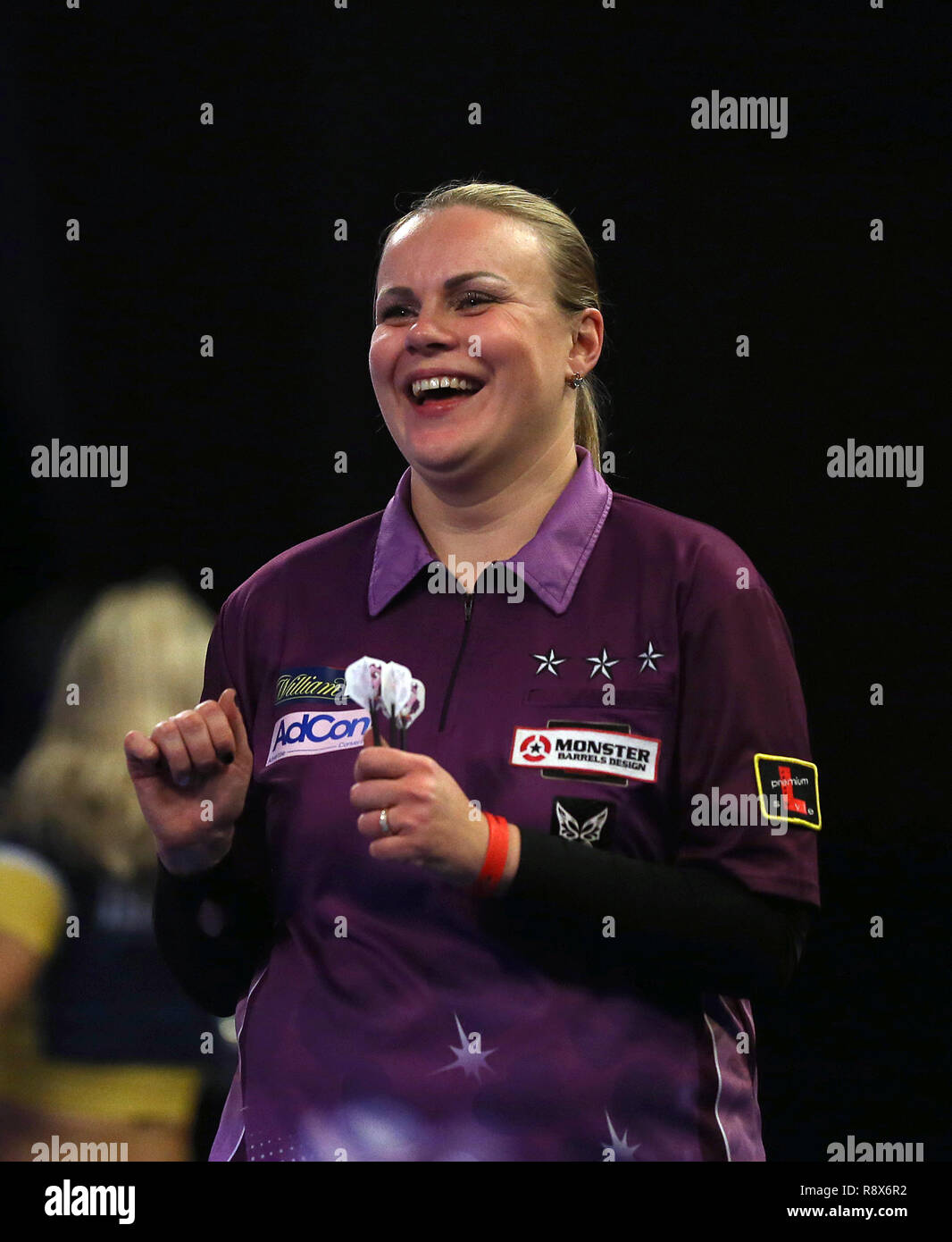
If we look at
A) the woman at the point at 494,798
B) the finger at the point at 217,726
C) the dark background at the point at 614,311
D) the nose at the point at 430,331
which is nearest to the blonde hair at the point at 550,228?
the woman at the point at 494,798

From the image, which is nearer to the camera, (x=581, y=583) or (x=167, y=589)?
(x=581, y=583)

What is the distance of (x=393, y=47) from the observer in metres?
2.24

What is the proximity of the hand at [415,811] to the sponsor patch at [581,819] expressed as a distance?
11cm

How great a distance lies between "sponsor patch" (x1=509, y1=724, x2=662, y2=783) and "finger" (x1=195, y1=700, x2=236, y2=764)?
25 cm

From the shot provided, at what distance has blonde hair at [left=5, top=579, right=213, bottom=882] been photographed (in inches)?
95.1

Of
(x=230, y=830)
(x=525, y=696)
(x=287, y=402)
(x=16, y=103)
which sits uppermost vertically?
(x=16, y=103)

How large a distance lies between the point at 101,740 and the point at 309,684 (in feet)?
3.83

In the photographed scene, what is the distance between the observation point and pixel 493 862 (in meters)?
1.20

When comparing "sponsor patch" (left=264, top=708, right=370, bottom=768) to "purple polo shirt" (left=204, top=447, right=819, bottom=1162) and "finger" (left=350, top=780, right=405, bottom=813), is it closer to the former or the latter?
"purple polo shirt" (left=204, top=447, right=819, bottom=1162)

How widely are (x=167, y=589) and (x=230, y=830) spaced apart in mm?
1104

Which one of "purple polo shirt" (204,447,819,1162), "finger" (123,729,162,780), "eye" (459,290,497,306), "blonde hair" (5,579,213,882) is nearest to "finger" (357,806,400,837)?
"purple polo shirt" (204,447,819,1162)
